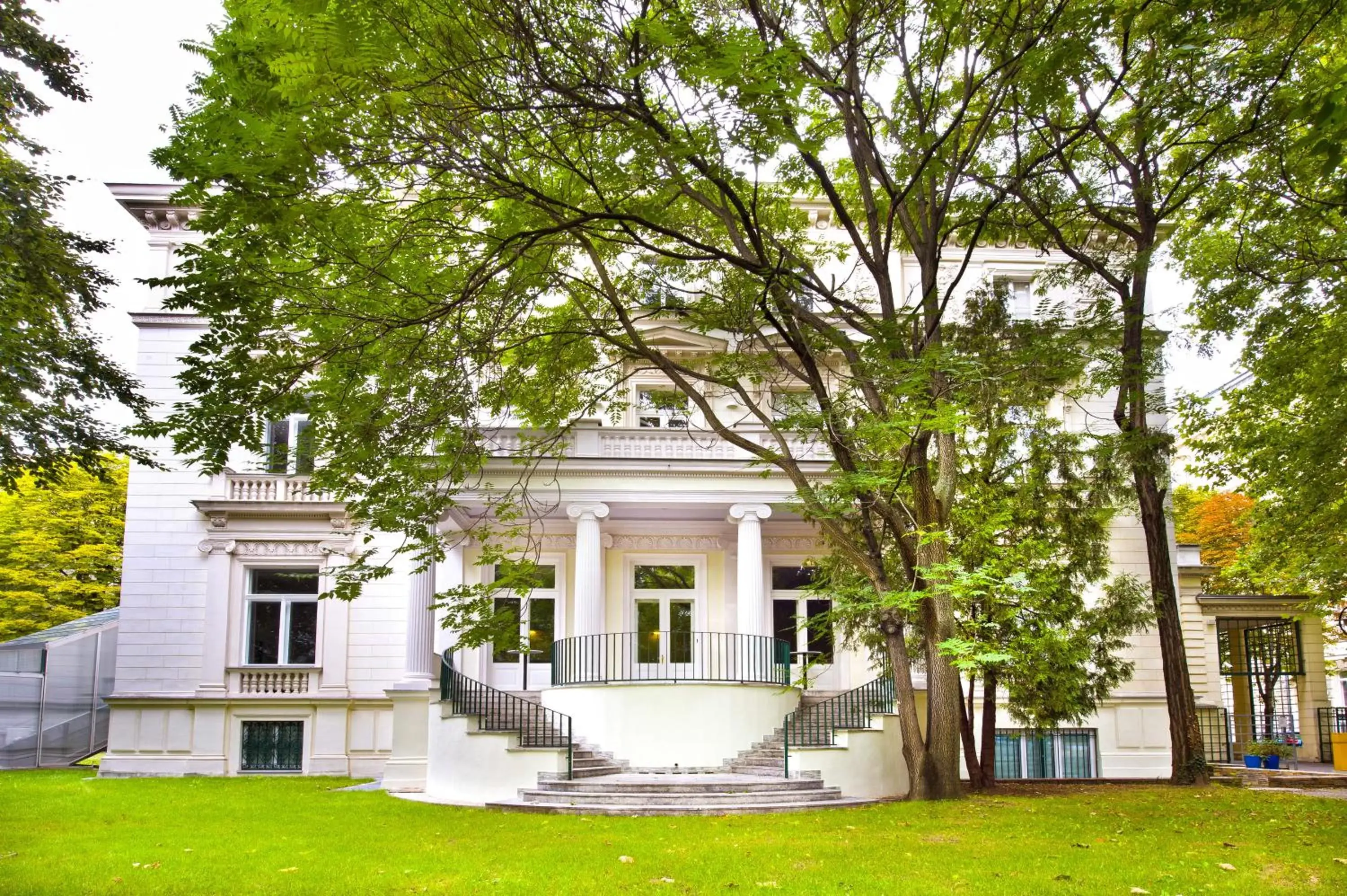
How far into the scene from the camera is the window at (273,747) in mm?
22391

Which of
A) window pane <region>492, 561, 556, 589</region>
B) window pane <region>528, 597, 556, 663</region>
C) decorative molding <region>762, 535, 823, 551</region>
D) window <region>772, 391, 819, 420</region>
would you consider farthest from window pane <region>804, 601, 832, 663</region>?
window pane <region>492, 561, 556, 589</region>

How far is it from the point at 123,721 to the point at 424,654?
7.94 m

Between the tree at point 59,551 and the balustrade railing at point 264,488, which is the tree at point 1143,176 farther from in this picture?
the tree at point 59,551

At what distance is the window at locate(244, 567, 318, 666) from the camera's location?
23250 millimetres

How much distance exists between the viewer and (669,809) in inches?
535

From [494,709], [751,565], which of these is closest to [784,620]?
[751,565]

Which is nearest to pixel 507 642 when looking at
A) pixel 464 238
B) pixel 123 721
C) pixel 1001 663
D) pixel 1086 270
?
pixel 464 238

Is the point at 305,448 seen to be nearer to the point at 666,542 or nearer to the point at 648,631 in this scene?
the point at 666,542

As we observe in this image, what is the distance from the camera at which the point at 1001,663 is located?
50.8 ft

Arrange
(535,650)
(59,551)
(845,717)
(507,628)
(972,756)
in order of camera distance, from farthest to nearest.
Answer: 1. (59,551)
2. (535,650)
3. (845,717)
4. (972,756)
5. (507,628)

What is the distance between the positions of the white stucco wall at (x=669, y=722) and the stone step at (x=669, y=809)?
3.57 meters

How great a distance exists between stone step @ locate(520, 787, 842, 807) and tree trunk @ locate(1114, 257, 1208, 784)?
622cm

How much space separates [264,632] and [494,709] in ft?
27.4

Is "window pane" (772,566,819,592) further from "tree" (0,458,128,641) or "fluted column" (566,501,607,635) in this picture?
"tree" (0,458,128,641)
